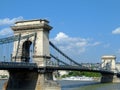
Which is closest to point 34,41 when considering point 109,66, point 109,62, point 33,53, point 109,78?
point 33,53

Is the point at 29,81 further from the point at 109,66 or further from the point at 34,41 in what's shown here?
the point at 109,66

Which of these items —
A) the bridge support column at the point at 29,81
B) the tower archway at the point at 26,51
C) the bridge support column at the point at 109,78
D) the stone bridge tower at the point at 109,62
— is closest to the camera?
the bridge support column at the point at 29,81

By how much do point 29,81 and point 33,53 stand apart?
3438 mm

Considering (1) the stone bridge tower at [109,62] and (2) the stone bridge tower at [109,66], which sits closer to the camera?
(2) the stone bridge tower at [109,66]

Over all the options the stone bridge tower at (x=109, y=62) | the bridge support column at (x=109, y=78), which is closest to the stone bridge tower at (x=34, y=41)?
the bridge support column at (x=109, y=78)

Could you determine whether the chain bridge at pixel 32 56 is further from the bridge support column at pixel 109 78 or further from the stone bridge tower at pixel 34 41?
the bridge support column at pixel 109 78

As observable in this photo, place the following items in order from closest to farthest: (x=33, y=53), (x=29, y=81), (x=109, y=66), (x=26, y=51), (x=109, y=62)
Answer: (x=29, y=81), (x=33, y=53), (x=26, y=51), (x=109, y=66), (x=109, y=62)

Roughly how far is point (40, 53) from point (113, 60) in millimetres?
73837

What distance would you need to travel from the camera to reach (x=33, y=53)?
4722 centimetres

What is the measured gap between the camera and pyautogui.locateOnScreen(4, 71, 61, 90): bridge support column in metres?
45.2

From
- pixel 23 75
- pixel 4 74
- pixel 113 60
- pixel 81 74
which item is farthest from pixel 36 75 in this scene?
pixel 81 74

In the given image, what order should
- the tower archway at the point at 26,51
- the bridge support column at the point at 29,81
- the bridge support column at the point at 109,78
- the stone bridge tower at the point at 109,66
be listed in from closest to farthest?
the bridge support column at the point at 29,81 → the tower archway at the point at 26,51 → the bridge support column at the point at 109,78 → the stone bridge tower at the point at 109,66

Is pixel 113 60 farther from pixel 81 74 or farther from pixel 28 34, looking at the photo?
pixel 28 34

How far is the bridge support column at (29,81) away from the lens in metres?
45.2
